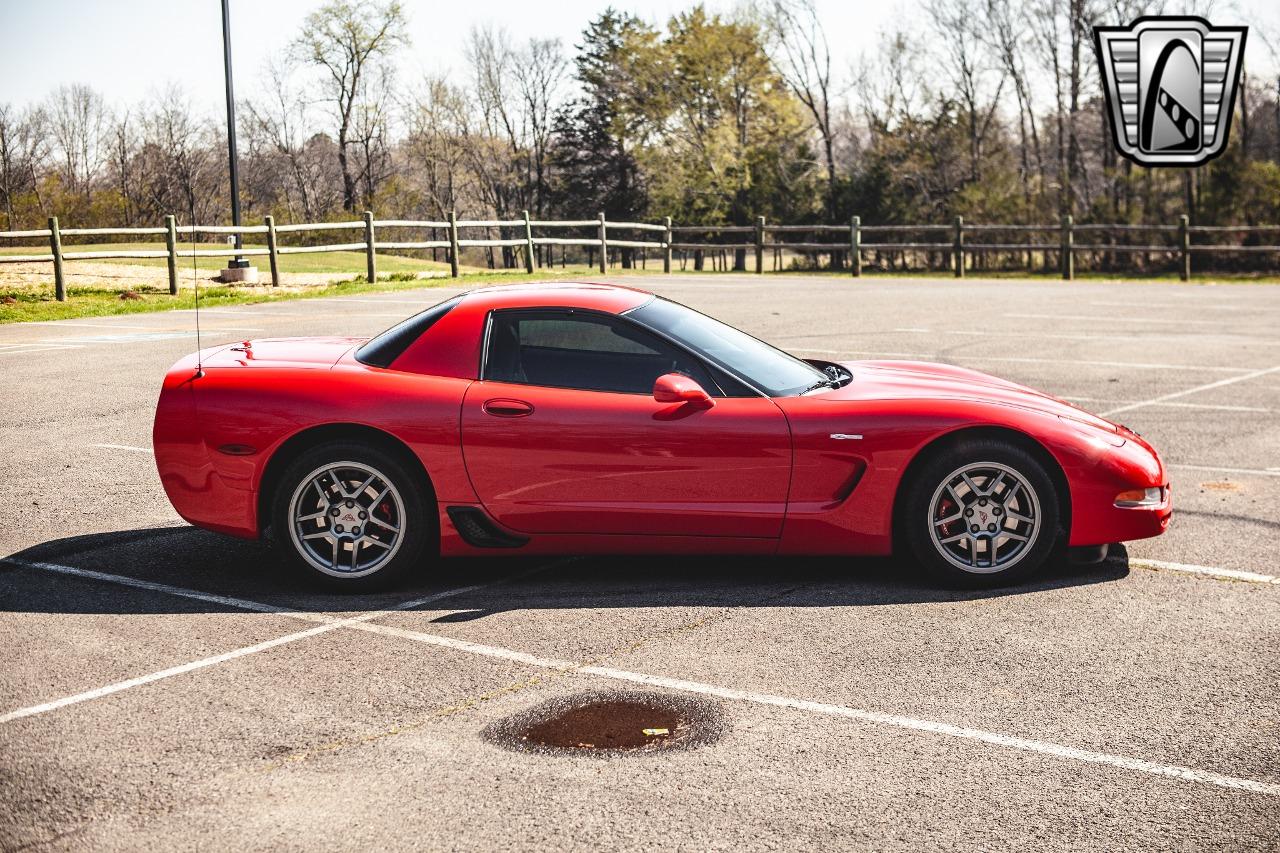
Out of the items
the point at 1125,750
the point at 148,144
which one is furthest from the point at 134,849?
the point at 148,144

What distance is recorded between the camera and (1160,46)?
1157 inches

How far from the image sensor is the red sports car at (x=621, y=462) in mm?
5543

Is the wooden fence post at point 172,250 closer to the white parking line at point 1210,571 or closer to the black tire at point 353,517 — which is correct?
the black tire at point 353,517

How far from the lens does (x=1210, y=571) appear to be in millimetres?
5887

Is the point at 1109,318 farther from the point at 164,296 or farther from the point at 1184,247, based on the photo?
the point at 164,296

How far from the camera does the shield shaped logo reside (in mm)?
25984

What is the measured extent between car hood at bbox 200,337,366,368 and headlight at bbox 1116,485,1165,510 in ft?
11.8

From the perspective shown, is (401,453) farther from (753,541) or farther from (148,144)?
(148,144)

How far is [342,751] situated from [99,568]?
2772 mm

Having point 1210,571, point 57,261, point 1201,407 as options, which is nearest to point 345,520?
point 1210,571

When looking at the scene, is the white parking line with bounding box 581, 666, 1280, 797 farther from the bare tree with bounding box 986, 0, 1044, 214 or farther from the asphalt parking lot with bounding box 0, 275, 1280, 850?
the bare tree with bounding box 986, 0, 1044, 214

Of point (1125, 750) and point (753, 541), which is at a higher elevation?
point (753, 541)

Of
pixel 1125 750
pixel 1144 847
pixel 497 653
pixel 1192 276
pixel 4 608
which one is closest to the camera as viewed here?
pixel 1144 847

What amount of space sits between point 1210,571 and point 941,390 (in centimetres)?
Result: 148
